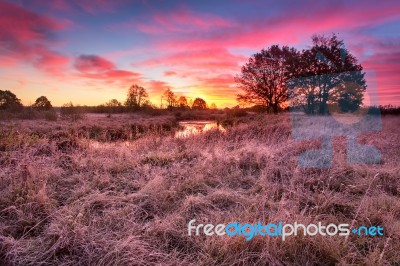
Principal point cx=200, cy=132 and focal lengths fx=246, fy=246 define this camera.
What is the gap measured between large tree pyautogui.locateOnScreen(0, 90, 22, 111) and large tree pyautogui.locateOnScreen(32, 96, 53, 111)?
1.70 metres

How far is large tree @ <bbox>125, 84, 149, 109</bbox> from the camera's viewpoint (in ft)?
125

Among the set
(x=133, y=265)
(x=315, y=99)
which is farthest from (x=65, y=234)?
(x=315, y=99)

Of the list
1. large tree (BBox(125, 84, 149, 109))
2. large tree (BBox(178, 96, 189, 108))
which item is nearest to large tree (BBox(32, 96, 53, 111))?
large tree (BBox(125, 84, 149, 109))

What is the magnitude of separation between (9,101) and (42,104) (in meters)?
2.89

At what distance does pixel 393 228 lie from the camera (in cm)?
322

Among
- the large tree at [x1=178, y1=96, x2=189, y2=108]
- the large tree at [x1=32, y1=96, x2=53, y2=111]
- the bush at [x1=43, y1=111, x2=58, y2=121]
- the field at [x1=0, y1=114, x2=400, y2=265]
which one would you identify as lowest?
the field at [x1=0, y1=114, x2=400, y2=265]

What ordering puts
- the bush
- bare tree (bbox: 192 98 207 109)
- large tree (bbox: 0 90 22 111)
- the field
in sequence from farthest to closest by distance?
bare tree (bbox: 192 98 207 109) < large tree (bbox: 0 90 22 111) < the bush < the field

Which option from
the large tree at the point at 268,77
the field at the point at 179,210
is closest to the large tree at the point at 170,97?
the large tree at the point at 268,77

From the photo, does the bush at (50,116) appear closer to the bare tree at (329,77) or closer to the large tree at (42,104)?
the large tree at (42,104)

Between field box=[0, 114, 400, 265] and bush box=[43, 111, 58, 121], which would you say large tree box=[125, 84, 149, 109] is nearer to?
bush box=[43, 111, 58, 121]

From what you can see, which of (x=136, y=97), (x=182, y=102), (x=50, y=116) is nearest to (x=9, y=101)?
(x=50, y=116)

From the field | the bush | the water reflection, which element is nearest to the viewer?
the field

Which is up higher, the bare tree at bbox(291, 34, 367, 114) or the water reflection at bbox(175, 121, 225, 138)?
the bare tree at bbox(291, 34, 367, 114)

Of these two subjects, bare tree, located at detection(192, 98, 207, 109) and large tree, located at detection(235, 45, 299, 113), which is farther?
bare tree, located at detection(192, 98, 207, 109)
